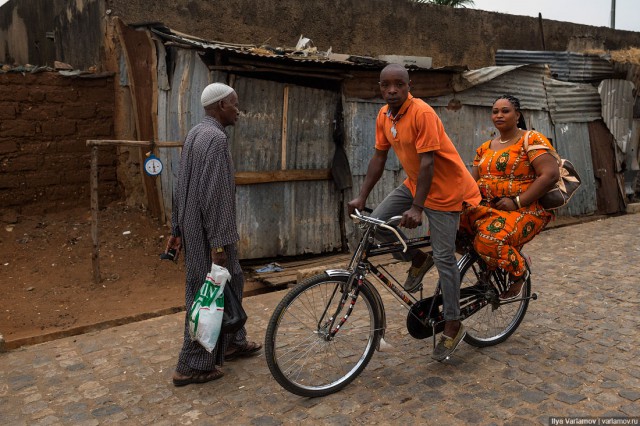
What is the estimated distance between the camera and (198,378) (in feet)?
12.1

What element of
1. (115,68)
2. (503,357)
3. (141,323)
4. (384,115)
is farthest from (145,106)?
(503,357)

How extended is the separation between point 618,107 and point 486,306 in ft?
25.4

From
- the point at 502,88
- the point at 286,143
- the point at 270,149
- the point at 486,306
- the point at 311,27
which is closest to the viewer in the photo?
the point at 486,306

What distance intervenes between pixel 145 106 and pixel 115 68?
734mm

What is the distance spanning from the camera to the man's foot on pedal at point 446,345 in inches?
147

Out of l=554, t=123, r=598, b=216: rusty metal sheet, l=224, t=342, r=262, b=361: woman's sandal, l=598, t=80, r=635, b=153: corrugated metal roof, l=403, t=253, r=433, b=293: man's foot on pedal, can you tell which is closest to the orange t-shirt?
l=403, t=253, r=433, b=293: man's foot on pedal

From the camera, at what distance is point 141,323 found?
5.02 meters

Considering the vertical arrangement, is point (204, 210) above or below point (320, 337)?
above

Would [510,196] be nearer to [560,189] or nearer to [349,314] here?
[560,189]

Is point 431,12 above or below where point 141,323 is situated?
above

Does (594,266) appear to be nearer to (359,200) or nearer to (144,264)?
(359,200)

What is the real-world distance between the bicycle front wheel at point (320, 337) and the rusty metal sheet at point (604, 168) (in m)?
8.16

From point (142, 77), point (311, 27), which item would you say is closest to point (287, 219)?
point (142, 77)

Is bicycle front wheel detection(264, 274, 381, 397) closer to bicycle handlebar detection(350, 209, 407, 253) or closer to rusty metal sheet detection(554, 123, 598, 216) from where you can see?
bicycle handlebar detection(350, 209, 407, 253)
